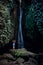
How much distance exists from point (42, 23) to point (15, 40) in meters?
1.64

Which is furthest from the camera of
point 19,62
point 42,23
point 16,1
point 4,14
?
point 16,1

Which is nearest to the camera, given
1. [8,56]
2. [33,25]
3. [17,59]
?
[17,59]

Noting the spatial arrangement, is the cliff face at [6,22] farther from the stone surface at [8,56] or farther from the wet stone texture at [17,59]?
the wet stone texture at [17,59]

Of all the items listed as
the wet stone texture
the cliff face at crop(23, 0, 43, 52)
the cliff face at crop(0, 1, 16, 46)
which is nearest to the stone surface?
the wet stone texture

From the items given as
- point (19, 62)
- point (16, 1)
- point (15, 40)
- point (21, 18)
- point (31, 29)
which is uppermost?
point (16, 1)

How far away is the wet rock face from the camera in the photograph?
6535mm

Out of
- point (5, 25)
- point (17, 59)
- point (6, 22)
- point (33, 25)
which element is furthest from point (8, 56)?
point (33, 25)

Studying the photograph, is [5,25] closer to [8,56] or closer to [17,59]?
[8,56]

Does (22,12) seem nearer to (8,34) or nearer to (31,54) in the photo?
(8,34)

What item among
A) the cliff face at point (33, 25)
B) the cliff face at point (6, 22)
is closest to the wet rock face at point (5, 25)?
the cliff face at point (6, 22)

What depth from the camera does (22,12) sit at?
7969 millimetres

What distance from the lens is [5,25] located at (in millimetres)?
6711

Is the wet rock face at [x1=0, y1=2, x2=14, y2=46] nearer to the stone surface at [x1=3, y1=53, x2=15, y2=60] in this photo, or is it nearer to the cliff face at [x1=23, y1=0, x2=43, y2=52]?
the stone surface at [x1=3, y1=53, x2=15, y2=60]

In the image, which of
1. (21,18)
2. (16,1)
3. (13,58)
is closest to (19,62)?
(13,58)
